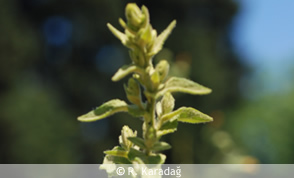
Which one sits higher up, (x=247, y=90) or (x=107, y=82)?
(x=247, y=90)

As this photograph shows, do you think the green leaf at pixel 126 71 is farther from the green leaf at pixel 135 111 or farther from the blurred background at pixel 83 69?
the blurred background at pixel 83 69

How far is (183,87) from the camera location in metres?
0.43

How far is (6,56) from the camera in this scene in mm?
7699

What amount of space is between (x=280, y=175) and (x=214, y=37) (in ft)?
12.2

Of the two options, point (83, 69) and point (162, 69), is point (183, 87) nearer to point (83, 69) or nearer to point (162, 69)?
point (162, 69)

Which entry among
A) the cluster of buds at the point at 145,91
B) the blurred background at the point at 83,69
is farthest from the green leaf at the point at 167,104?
the blurred background at the point at 83,69

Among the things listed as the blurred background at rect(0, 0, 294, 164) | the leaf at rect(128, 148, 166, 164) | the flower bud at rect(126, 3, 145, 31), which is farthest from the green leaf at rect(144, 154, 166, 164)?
the blurred background at rect(0, 0, 294, 164)

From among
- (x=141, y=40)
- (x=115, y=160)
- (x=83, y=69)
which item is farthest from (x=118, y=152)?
(x=83, y=69)

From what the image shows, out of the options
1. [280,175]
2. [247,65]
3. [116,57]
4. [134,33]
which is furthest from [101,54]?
[134,33]

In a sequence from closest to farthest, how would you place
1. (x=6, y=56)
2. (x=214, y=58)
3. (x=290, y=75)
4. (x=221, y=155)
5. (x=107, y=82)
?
(x=221, y=155), (x=6, y=56), (x=107, y=82), (x=214, y=58), (x=290, y=75)

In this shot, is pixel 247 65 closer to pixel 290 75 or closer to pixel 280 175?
pixel 280 175

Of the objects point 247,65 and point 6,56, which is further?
point 247,65

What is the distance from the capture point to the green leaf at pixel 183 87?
42 cm

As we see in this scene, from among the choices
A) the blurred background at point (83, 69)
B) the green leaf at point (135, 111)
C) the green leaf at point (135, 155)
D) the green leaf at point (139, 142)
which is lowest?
the green leaf at point (135, 155)
